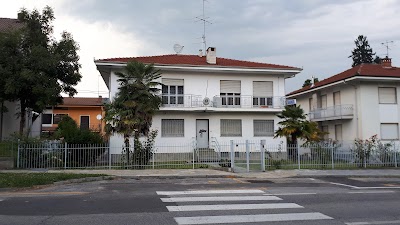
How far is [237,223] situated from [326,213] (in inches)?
91.2

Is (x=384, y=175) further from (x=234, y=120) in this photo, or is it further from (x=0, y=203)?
(x=0, y=203)

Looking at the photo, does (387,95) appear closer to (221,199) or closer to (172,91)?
(172,91)

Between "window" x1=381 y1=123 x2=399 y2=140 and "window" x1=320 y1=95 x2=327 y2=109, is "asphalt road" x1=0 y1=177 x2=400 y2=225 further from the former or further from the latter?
"window" x1=320 y1=95 x2=327 y2=109

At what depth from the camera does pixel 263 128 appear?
28.0 meters

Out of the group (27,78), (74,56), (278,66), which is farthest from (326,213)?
(278,66)

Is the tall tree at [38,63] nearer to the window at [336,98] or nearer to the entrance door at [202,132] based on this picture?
the entrance door at [202,132]

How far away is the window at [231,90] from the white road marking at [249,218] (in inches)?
768

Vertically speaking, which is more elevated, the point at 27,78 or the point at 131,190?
the point at 27,78

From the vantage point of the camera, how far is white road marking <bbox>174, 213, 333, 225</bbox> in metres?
7.35

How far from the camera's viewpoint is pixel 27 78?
19.2 m

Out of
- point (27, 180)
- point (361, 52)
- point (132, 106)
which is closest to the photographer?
point (27, 180)

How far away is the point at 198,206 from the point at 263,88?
66.7 ft

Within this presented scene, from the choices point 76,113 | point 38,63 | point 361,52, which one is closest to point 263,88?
point 38,63

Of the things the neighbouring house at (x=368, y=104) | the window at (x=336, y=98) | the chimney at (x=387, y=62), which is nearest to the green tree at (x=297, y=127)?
the neighbouring house at (x=368, y=104)
